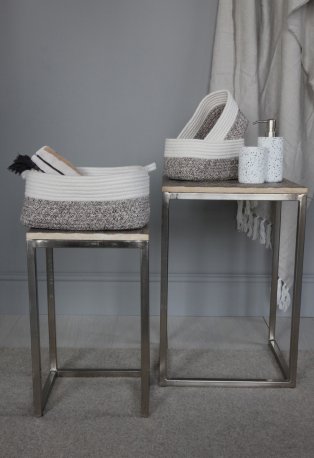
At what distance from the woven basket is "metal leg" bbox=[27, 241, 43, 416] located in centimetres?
44

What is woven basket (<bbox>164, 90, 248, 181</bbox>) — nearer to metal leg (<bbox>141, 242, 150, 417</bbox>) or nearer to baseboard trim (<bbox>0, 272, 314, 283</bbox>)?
metal leg (<bbox>141, 242, 150, 417</bbox>)

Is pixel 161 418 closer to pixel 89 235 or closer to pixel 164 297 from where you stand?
pixel 164 297

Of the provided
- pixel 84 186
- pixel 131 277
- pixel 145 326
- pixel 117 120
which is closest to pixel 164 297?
pixel 145 326

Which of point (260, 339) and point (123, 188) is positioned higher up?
point (123, 188)

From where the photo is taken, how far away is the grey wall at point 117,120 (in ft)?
5.94

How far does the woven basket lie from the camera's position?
4.57ft

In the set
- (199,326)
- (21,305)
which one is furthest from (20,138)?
(199,326)

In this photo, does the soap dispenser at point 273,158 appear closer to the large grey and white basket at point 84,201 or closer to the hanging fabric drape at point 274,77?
the hanging fabric drape at point 274,77

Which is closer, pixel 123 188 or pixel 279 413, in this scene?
pixel 123 188

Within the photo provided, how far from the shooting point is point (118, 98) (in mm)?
1859

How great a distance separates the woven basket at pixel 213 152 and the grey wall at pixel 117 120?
460 mm

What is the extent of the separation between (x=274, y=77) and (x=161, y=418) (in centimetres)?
110

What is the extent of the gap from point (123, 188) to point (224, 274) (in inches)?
34.7

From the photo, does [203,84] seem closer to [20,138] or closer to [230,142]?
[230,142]
